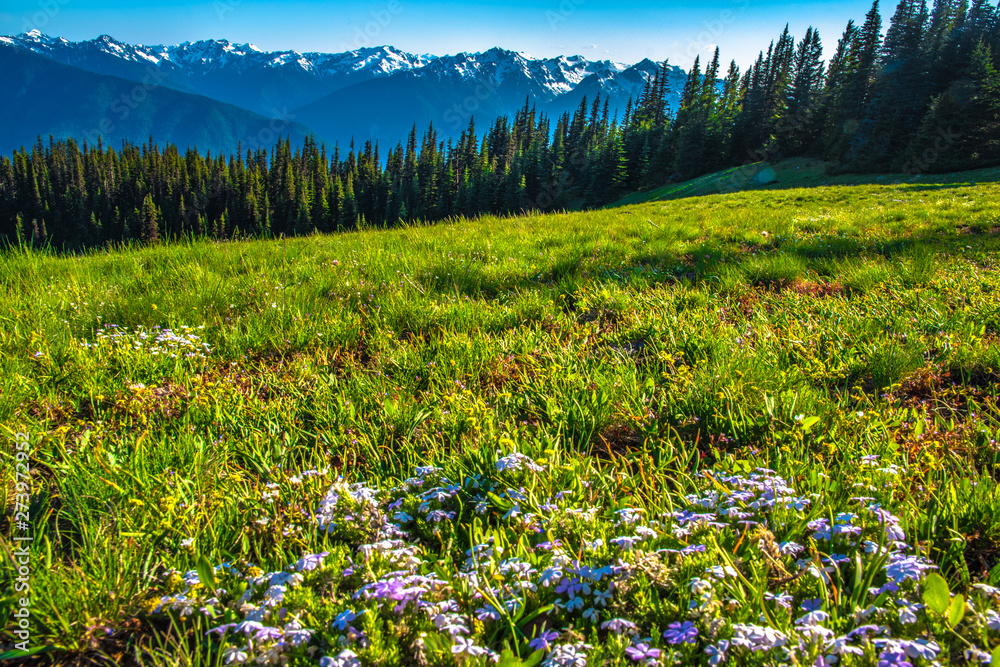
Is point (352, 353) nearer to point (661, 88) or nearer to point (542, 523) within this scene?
point (542, 523)

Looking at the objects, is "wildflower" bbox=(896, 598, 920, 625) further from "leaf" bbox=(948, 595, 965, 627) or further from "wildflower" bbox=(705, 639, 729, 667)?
"wildflower" bbox=(705, 639, 729, 667)

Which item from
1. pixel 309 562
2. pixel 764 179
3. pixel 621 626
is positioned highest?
pixel 764 179

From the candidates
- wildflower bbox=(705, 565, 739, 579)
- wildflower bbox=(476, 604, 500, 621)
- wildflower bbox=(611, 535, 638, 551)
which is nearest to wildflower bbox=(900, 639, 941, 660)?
wildflower bbox=(705, 565, 739, 579)

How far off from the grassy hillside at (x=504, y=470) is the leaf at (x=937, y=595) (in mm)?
10

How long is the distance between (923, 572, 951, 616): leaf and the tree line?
8.73 meters

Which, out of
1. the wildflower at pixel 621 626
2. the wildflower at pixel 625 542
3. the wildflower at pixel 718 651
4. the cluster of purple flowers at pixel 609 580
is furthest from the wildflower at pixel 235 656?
the wildflower at pixel 718 651

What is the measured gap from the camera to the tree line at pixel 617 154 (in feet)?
164

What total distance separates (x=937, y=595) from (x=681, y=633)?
749 millimetres

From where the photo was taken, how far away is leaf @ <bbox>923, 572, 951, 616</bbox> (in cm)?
135

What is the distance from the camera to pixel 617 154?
82.3 metres

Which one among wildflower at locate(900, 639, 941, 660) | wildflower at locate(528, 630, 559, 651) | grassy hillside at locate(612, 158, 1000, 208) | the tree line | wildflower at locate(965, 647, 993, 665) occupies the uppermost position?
the tree line

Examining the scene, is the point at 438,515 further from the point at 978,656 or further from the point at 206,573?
the point at 978,656

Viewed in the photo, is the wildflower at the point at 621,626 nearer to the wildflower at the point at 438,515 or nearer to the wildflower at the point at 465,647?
the wildflower at the point at 465,647

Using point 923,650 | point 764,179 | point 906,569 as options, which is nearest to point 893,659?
point 923,650
